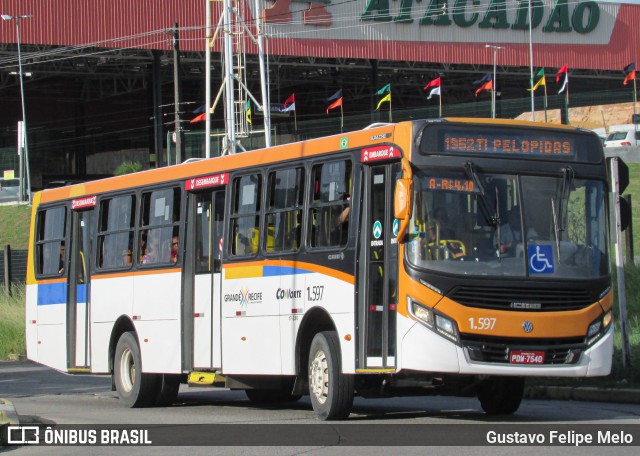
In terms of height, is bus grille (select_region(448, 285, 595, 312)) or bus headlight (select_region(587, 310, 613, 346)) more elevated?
bus grille (select_region(448, 285, 595, 312))

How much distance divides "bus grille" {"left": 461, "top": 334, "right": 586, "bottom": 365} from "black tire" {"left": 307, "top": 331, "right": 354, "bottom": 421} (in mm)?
1562

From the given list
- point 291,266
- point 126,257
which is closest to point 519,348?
point 291,266

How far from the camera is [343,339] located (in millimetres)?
12609

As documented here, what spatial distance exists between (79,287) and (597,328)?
9269mm

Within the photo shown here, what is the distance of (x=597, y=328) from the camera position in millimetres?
12234

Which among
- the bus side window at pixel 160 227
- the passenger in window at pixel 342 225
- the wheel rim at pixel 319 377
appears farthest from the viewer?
the bus side window at pixel 160 227

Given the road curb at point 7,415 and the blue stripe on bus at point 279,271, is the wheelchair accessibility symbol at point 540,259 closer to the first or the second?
the blue stripe on bus at point 279,271

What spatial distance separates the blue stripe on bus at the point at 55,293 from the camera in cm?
1862

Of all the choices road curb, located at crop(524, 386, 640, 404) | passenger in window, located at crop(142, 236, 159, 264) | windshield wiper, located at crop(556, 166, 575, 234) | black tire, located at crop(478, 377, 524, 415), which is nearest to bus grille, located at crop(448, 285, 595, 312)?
windshield wiper, located at crop(556, 166, 575, 234)

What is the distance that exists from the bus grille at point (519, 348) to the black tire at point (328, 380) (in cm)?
156

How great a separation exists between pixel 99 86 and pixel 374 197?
2354 inches

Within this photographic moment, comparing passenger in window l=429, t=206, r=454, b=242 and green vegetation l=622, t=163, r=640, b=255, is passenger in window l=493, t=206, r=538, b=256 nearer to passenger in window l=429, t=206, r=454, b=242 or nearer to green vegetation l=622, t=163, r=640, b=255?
passenger in window l=429, t=206, r=454, b=242

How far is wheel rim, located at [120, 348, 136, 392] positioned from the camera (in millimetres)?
17297

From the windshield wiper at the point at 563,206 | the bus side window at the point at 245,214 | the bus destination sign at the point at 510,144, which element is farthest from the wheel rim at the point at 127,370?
the windshield wiper at the point at 563,206
